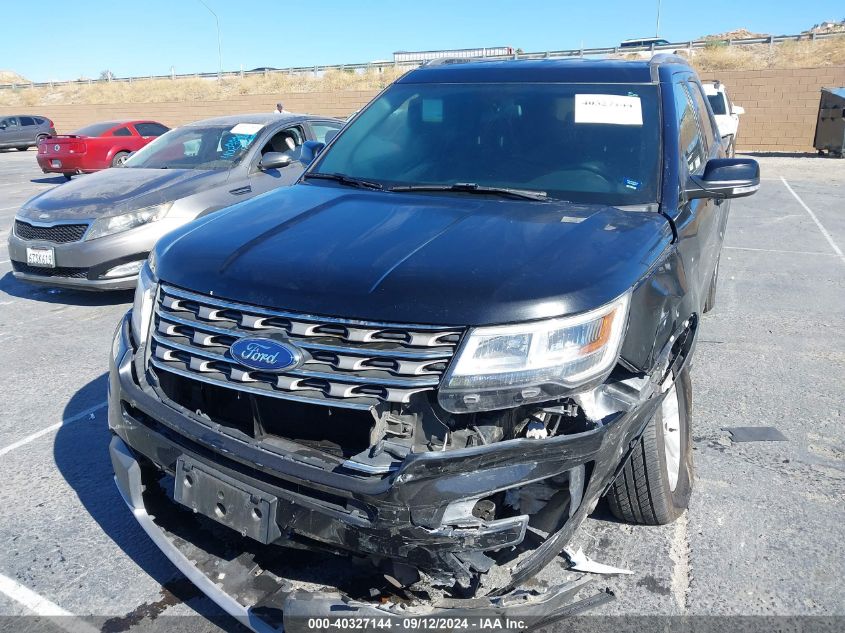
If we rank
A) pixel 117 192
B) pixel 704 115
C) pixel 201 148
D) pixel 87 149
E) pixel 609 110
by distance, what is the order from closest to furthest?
pixel 609 110 → pixel 704 115 → pixel 117 192 → pixel 201 148 → pixel 87 149

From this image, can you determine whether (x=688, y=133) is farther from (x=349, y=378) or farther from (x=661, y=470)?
(x=349, y=378)

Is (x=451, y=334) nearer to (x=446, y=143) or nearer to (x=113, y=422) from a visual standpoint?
(x=113, y=422)

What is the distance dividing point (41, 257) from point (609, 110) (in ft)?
16.9

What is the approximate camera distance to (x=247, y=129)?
772cm

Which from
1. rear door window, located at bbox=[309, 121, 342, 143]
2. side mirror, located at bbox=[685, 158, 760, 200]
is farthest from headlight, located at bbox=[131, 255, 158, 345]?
rear door window, located at bbox=[309, 121, 342, 143]

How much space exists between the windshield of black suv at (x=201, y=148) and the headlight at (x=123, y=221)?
105 cm

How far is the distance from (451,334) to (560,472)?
0.51 m

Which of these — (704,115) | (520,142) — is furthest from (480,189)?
(704,115)

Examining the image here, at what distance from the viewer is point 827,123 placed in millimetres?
23344

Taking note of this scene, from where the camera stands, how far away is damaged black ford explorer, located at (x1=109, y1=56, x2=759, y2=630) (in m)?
2.10

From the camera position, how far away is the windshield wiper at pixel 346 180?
3.49 m

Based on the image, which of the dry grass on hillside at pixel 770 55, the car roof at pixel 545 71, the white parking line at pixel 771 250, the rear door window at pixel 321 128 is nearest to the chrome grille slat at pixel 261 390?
the car roof at pixel 545 71

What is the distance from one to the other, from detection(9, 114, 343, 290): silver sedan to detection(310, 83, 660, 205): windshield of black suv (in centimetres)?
209

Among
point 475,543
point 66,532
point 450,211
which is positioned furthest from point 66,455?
point 475,543
